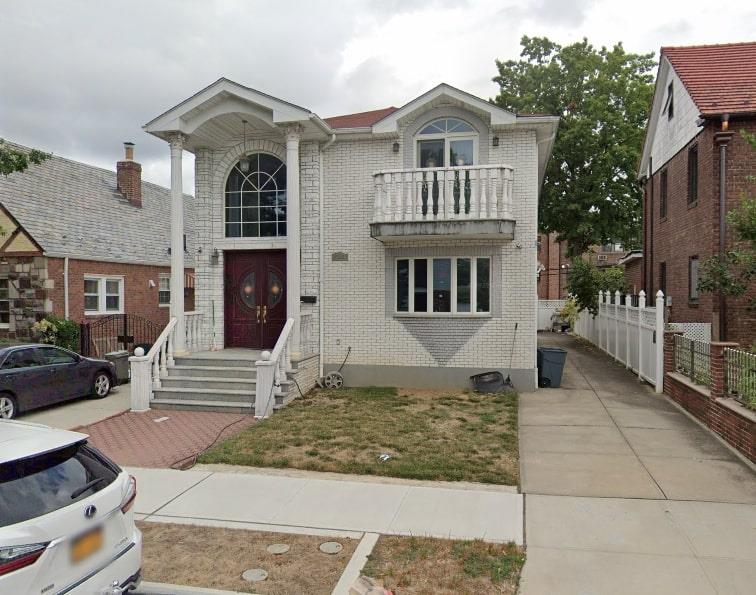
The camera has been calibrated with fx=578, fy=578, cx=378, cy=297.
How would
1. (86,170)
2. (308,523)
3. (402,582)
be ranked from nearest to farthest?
(402,582) → (308,523) → (86,170)

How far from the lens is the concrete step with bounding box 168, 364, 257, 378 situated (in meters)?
11.4

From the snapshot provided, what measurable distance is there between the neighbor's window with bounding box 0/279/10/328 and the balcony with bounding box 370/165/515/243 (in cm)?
1157

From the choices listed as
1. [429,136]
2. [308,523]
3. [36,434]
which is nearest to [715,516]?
[308,523]

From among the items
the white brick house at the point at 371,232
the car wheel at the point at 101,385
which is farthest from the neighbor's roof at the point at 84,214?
the white brick house at the point at 371,232

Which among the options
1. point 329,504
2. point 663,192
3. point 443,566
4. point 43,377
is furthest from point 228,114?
point 663,192

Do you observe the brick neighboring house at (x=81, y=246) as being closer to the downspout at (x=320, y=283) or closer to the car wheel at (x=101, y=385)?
the car wheel at (x=101, y=385)

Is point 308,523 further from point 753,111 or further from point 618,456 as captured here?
point 753,111

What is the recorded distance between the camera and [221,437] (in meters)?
8.90

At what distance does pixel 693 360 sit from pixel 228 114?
33.5 ft

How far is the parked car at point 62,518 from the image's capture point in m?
3.12

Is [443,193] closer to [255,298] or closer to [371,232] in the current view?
[371,232]

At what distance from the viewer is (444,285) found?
12.8 meters

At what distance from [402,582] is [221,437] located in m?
5.11

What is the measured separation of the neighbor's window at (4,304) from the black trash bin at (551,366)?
14.8 m
